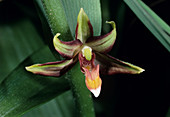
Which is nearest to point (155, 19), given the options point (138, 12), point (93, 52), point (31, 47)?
point (138, 12)

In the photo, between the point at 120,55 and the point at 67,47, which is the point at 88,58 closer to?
the point at 67,47

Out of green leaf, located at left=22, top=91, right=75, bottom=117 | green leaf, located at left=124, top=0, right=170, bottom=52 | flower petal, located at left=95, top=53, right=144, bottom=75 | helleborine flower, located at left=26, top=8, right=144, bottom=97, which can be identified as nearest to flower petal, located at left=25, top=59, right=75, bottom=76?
helleborine flower, located at left=26, top=8, right=144, bottom=97

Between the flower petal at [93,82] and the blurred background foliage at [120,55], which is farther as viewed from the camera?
the blurred background foliage at [120,55]

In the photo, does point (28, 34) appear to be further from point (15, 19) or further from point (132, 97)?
point (132, 97)

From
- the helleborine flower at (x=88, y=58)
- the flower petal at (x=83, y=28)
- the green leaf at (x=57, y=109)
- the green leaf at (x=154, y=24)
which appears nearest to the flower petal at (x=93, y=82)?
the helleborine flower at (x=88, y=58)

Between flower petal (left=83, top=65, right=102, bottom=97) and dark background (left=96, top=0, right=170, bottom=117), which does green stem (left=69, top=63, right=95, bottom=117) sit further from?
dark background (left=96, top=0, right=170, bottom=117)

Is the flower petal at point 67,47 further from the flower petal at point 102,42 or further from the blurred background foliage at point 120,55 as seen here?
the blurred background foliage at point 120,55

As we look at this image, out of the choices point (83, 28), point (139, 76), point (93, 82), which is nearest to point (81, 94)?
point (93, 82)
